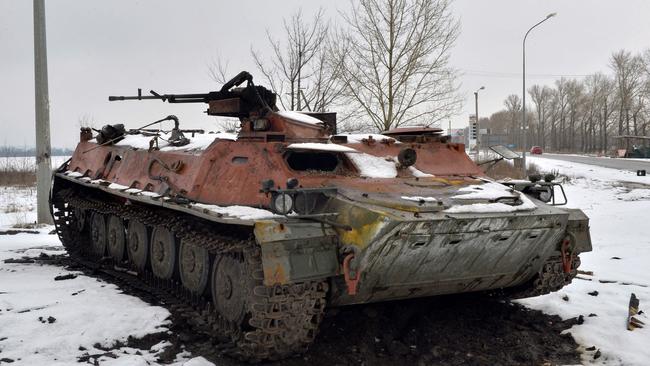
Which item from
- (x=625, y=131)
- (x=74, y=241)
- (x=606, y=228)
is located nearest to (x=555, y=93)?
(x=625, y=131)

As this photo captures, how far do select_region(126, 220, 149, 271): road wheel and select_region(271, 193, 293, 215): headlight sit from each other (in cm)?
346

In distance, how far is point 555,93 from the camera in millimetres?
89000

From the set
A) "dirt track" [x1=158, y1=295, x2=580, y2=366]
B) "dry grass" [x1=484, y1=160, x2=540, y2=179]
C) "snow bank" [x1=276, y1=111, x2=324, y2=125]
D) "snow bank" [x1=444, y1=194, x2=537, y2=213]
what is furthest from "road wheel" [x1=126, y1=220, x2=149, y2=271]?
"dry grass" [x1=484, y1=160, x2=540, y2=179]

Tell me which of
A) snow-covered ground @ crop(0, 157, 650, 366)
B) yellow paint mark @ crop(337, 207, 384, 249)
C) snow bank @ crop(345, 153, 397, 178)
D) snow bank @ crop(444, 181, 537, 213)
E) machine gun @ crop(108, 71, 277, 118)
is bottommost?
snow-covered ground @ crop(0, 157, 650, 366)

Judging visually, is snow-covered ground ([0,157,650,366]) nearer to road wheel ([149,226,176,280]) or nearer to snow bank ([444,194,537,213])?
road wheel ([149,226,176,280])

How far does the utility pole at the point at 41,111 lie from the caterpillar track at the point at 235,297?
5612mm

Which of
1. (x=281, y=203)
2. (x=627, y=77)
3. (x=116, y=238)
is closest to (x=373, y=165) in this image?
(x=281, y=203)

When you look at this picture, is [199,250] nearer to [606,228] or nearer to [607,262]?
[607,262]

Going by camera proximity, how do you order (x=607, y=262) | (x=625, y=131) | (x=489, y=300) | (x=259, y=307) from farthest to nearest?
1. (x=625, y=131)
2. (x=607, y=262)
3. (x=489, y=300)
4. (x=259, y=307)

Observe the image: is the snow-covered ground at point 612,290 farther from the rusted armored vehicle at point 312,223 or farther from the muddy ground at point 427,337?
the rusted armored vehicle at point 312,223

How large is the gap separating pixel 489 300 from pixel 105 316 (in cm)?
415

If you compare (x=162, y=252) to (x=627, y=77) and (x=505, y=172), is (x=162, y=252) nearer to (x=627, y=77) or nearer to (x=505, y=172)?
(x=505, y=172)

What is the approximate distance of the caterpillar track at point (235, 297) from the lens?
5.26m

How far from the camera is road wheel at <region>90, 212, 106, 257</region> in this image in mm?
9766
